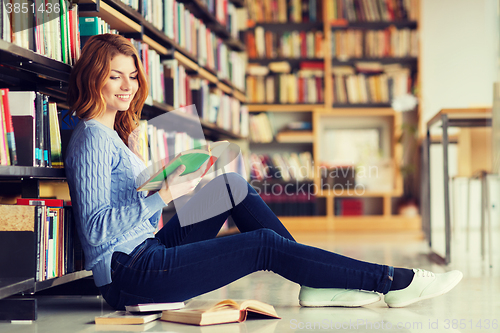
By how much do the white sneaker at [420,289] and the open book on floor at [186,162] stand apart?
2.19 ft

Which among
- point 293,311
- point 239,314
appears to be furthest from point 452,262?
point 239,314

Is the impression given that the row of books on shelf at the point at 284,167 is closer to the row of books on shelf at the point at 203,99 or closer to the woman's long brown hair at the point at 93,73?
the row of books on shelf at the point at 203,99

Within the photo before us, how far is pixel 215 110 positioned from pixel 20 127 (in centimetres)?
207

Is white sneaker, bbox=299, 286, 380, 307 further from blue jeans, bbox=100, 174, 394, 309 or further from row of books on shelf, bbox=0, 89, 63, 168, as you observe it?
row of books on shelf, bbox=0, 89, 63, 168

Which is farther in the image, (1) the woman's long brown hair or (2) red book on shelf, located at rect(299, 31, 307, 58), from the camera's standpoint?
(2) red book on shelf, located at rect(299, 31, 307, 58)

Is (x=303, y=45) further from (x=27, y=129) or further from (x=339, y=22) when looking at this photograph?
(x=27, y=129)

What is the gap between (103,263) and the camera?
1354 millimetres

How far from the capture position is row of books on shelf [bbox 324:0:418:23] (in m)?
4.93

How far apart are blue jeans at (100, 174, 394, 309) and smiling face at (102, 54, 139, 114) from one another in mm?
412

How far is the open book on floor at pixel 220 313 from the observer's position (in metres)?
1.35

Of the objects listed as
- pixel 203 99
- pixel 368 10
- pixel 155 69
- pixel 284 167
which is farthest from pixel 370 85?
pixel 155 69

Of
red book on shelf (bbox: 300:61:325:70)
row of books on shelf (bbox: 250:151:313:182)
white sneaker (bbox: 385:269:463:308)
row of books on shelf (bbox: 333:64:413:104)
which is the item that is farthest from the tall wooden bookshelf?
row of books on shelf (bbox: 333:64:413:104)

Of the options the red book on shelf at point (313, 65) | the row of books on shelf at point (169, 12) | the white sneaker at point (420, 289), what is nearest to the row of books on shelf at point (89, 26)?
the row of books on shelf at point (169, 12)

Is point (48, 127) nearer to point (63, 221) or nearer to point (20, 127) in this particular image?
point (20, 127)
